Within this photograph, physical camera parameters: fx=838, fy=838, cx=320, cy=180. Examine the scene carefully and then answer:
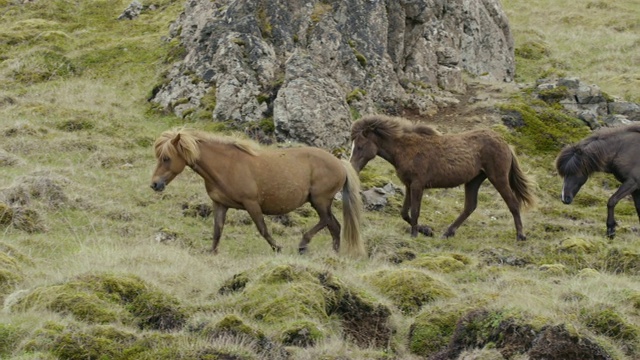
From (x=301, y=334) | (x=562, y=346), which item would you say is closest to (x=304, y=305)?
(x=301, y=334)

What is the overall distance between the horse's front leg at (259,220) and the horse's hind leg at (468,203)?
4.51 metres

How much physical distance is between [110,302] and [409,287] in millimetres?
4037

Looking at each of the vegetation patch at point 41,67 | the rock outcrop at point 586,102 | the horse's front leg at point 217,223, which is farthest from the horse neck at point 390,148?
the vegetation patch at point 41,67

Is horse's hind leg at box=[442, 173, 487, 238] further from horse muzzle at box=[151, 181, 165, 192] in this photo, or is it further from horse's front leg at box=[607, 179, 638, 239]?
horse muzzle at box=[151, 181, 165, 192]

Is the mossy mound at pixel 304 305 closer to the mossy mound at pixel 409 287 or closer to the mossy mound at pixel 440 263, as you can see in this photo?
the mossy mound at pixel 409 287

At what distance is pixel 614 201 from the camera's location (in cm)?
1838

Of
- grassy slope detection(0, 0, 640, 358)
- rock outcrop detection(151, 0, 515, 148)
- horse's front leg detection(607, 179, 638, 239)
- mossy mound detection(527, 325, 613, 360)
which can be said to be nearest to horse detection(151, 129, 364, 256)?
grassy slope detection(0, 0, 640, 358)

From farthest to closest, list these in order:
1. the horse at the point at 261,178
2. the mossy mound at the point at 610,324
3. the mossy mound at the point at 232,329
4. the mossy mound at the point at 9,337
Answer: the horse at the point at 261,178, the mossy mound at the point at 610,324, the mossy mound at the point at 232,329, the mossy mound at the point at 9,337

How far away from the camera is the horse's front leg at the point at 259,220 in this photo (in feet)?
49.8

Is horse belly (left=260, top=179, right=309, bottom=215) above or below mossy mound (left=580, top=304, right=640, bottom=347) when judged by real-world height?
below

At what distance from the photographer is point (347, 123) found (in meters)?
23.0

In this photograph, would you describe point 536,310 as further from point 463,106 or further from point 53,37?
point 53,37

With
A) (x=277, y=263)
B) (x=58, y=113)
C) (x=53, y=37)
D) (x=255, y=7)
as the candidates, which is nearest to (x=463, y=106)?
(x=255, y=7)

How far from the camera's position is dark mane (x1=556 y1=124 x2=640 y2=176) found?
1878cm
